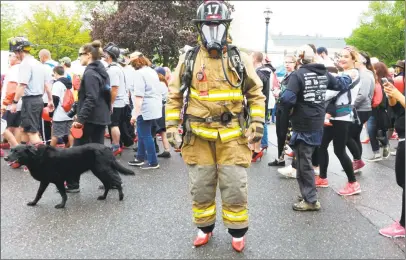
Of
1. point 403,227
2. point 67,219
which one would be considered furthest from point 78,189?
point 403,227

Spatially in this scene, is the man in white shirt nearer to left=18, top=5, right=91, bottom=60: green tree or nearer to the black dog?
left=18, top=5, right=91, bottom=60: green tree

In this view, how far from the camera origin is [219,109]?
3.45 metres

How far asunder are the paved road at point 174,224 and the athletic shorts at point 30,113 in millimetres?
1301

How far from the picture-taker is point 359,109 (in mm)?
6992

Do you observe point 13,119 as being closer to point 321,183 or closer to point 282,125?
point 282,125

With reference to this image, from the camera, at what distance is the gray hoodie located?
646cm

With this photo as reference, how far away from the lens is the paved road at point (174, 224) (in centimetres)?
353

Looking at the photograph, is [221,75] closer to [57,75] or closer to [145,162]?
[145,162]

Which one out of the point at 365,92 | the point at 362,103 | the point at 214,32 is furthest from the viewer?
the point at 362,103

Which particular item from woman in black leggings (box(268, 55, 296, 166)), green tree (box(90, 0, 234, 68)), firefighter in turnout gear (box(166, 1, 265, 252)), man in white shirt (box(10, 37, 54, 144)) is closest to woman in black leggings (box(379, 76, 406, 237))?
firefighter in turnout gear (box(166, 1, 265, 252))

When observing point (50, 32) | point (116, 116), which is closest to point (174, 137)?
point (116, 116)

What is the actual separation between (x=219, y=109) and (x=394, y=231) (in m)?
2.24

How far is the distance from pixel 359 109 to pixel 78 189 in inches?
195

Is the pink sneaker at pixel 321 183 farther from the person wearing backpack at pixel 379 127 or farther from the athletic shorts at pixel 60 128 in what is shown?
the athletic shorts at pixel 60 128
